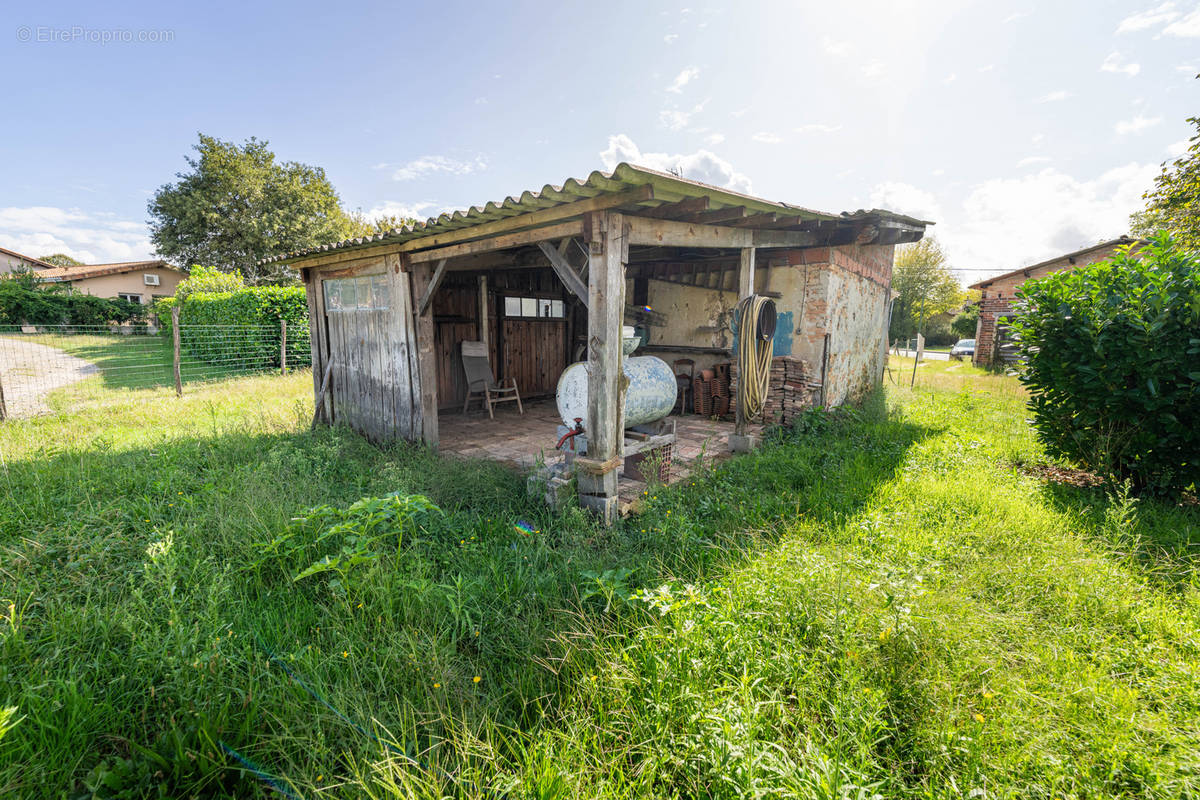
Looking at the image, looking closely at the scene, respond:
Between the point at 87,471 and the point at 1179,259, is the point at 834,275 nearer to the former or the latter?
the point at 1179,259

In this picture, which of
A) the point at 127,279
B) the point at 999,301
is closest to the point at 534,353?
the point at 999,301

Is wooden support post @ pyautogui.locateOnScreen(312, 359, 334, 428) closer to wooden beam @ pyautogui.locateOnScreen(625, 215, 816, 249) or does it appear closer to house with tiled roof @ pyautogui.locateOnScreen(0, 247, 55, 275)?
wooden beam @ pyautogui.locateOnScreen(625, 215, 816, 249)

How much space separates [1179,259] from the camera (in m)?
3.89

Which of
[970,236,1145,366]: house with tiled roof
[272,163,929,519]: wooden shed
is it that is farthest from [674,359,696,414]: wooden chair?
[970,236,1145,366]: house with tiled roof

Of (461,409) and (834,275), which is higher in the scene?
(834,275)

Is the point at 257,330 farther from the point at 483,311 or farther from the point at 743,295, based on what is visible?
the point at 743,295

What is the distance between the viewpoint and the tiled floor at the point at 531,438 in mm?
4707

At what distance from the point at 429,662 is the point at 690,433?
4.49 metres

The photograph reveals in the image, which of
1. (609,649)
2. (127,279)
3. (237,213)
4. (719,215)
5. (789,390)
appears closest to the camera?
(609,649)

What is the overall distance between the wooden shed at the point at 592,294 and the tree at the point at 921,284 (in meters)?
22.4

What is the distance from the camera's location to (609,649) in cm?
210

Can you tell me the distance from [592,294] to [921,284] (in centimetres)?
3170

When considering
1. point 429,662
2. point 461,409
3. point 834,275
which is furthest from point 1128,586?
point 461,409

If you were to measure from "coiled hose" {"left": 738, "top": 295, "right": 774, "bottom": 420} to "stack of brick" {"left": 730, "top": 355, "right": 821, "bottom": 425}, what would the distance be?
4.14 ft
